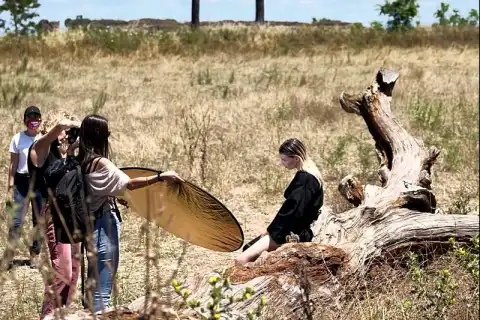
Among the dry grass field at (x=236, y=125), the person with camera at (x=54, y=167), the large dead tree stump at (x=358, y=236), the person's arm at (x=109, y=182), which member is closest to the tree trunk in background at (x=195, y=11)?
the dry grass field at (x=236, y=125)

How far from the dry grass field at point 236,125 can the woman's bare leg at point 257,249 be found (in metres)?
0.48

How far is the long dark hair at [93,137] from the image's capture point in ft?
13.8

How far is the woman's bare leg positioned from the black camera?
4.65 feet

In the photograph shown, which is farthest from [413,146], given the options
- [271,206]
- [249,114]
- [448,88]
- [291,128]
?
[448,88]

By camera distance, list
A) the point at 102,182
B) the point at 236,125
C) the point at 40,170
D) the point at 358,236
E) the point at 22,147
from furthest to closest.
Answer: the point at 236,125 < the point at 22,147 < the point at 40,170 < the point at 358,236 < the point at 102,182

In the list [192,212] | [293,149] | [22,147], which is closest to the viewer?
[192,212]

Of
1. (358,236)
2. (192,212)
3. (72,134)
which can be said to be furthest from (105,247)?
(358,236)

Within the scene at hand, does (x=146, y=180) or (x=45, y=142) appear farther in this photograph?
(x=45, y=142)

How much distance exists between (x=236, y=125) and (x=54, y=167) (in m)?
7.47

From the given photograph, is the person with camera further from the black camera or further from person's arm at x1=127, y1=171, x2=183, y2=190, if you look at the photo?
person's arm at x1=127, y1=171, x2=183, y2=190

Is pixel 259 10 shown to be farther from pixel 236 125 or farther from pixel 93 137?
pixel 93 137

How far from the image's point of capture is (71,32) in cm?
2628

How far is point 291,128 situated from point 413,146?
545cm

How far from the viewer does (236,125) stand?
12000mm
